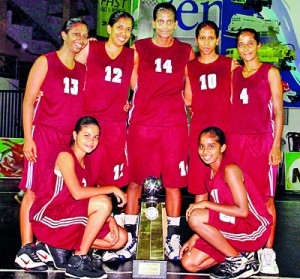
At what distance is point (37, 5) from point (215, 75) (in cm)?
908

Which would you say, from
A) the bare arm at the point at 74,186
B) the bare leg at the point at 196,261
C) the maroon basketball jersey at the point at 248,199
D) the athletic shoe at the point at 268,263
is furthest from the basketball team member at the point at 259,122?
the bare arm at the point at 74,186

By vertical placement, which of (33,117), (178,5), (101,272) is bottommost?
(101,272)

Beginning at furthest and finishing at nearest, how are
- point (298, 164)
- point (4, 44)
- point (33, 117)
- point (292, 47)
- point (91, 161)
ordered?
point (4, 44) → point (292, 47) → point (298, 164) → point (91, 161) → point (33, 117)

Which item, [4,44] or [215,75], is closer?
[215,75]

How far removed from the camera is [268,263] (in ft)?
12.8

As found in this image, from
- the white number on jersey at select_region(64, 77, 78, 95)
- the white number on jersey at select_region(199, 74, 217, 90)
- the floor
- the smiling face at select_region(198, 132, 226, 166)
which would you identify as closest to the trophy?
the floor

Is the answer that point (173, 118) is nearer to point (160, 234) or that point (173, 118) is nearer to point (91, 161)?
point (91, 161)

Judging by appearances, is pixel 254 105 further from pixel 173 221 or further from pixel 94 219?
pixel 94 219

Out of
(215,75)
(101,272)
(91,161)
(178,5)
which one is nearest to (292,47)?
(178,5)

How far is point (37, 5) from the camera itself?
12.5 meters

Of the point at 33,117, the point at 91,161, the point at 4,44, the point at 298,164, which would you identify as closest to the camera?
the point at 33,117

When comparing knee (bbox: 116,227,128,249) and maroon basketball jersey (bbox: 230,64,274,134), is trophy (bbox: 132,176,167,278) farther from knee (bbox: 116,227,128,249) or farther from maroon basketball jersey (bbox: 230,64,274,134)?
maroon basketball jersey (bbox: 230,64,274,134)

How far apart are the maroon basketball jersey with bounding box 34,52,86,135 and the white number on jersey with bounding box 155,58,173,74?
26.1 inches

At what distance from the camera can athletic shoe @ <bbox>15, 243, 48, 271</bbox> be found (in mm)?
3676
